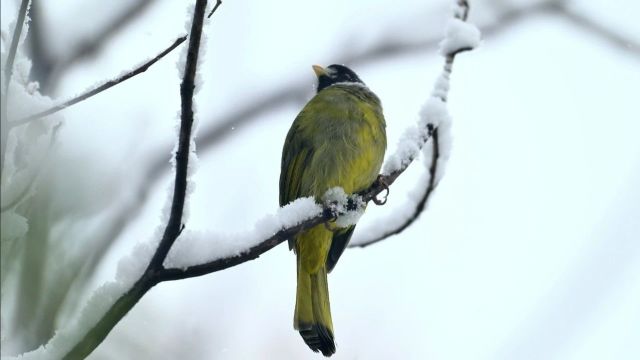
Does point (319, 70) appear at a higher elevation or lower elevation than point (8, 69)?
higher

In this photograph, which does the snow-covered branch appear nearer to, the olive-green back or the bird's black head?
the olive-green back

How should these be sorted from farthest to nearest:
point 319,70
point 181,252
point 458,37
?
point 319,70 < point 458,37 < point 181,252

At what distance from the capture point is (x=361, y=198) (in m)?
3.64

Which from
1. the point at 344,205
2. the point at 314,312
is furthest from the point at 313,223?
the point at 314,312

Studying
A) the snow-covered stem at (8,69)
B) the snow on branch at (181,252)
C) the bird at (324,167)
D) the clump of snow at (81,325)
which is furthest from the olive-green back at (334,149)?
the snow-covered stem at (8,69)

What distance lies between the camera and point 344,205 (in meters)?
3.52

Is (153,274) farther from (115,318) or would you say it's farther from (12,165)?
(12,165)

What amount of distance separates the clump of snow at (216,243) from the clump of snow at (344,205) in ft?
2.93

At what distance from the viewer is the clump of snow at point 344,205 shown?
3445 millimetres

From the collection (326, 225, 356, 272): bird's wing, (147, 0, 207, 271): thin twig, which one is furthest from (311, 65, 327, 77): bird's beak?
(147, 0, 207, 271): thin twig

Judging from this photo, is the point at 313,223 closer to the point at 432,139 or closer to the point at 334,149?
the point at 432,139

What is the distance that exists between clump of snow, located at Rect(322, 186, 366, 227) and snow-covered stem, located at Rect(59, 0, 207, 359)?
132 centimetres

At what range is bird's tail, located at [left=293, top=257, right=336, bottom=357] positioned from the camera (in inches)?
142

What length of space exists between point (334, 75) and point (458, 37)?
97.8 inches
